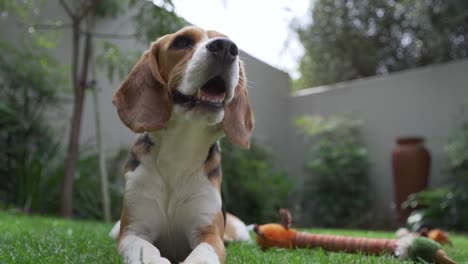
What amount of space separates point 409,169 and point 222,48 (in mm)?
6782

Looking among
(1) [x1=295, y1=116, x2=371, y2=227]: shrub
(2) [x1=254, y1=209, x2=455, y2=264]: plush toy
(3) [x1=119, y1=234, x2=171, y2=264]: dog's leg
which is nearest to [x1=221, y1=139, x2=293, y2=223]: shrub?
(1) [x1=295, y1=116, x2=371, y2=227]: shrub

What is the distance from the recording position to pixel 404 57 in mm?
12977

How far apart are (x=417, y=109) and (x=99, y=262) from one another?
8.32 meters

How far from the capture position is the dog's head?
1999 millimetres

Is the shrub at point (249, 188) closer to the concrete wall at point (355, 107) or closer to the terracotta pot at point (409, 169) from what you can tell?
the concrete wall at point (355, 107)

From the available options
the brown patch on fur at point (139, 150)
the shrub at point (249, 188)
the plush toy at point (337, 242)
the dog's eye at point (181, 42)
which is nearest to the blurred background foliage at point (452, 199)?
the shrub at point (249, 188)

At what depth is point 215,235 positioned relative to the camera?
209 centimetres

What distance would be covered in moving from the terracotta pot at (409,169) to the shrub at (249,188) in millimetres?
2107

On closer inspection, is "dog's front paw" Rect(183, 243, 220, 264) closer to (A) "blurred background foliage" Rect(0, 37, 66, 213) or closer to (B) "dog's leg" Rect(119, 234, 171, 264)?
(B) "dog's leg" Rect(119, 234, 171, 264)

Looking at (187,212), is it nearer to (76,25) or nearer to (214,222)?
(214,222)

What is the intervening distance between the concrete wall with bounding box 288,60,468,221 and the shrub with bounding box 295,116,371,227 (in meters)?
0.42

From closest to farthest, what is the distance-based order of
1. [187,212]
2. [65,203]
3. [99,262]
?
1. [99,262]
2. [187,212]
3. [65,203]

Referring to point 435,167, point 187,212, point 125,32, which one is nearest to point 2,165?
point 125,32

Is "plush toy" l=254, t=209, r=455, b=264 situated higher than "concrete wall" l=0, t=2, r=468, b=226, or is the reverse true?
"plush toy" l=254, t=209, r=455, b=264
